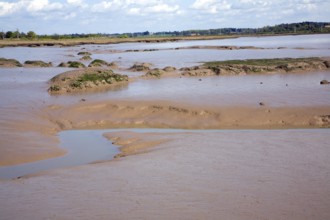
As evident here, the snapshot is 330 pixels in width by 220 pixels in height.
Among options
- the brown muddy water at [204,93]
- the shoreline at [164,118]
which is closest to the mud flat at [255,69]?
the brown muddy water at [204,93]

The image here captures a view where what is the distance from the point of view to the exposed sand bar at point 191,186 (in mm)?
6570

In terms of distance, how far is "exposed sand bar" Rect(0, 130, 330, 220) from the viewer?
657 cm

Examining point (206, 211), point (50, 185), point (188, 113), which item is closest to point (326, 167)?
point (206, 211)

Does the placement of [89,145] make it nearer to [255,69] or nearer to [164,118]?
[164,118]

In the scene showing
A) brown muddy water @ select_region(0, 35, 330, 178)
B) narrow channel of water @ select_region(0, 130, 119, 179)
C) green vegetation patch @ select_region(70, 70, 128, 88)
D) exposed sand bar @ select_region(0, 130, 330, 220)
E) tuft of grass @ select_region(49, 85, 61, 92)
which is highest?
green vegetation patch @ select_region(70, 70, 128, 88)

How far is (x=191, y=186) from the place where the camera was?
7.68m

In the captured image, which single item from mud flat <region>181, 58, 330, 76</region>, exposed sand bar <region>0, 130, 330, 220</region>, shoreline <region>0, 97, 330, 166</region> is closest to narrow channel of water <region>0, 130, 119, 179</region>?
shoreline <region>0, 97, 330, 166</region>

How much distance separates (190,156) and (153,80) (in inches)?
616

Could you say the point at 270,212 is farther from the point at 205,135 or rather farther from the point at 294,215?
the point at 205,135

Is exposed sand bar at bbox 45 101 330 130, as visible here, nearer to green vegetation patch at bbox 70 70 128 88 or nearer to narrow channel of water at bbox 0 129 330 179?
narrow channel of water at bbox 0 129 330 179

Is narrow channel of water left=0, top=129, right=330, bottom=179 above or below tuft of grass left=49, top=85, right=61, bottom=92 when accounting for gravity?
below

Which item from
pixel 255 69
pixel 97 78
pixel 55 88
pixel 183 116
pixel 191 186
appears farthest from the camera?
pixel 255 69

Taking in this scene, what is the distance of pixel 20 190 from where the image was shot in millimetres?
7742

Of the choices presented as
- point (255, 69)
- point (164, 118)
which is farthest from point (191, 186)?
point (255, 69)
